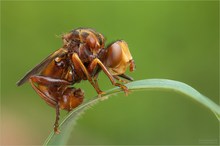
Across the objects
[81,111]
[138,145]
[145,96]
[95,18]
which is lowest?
[138,145]

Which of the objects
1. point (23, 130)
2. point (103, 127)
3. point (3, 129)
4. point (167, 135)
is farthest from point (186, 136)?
point (3, 129)

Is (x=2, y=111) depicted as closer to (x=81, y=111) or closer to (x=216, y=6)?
(x=216, y=6)

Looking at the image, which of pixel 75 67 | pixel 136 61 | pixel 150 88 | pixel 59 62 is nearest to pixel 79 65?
pixel 75 67

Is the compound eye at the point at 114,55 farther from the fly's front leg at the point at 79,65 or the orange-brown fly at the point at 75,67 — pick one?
the fly's front leg at the point at 79,65

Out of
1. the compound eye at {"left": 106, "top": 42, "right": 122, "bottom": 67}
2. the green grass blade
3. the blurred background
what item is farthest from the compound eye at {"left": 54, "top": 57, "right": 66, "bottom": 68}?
the blurred background

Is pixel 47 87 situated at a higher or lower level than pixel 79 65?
lower

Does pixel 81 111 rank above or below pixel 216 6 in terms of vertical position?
below

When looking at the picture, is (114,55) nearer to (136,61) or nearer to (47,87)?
(47,87)
